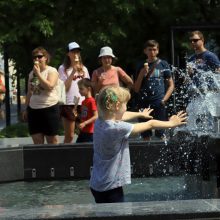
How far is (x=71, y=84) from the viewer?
35.2ft

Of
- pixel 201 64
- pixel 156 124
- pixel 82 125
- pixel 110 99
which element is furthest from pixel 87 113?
pixel 110 99

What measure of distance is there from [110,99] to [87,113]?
14.5ft

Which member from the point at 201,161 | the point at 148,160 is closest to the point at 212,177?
the point at 201,161

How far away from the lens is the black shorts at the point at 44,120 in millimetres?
9922

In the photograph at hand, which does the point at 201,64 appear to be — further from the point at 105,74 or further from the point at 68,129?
the point at 68,129

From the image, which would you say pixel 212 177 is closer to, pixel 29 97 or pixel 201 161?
pixel 201 161

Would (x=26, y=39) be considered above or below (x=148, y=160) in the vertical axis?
above

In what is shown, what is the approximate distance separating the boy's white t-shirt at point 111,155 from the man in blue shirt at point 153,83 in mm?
4902

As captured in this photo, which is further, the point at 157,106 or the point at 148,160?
the point at 157,106

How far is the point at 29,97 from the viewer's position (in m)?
10.2

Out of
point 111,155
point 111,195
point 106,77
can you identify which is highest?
point 106,77

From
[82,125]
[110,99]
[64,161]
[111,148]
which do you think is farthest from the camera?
[82,125]

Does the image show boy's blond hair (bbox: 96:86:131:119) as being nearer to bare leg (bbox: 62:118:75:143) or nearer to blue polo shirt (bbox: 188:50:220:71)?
blue polo shirt (bbox: 188:50:220:71)

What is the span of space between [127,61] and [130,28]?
387 cm
